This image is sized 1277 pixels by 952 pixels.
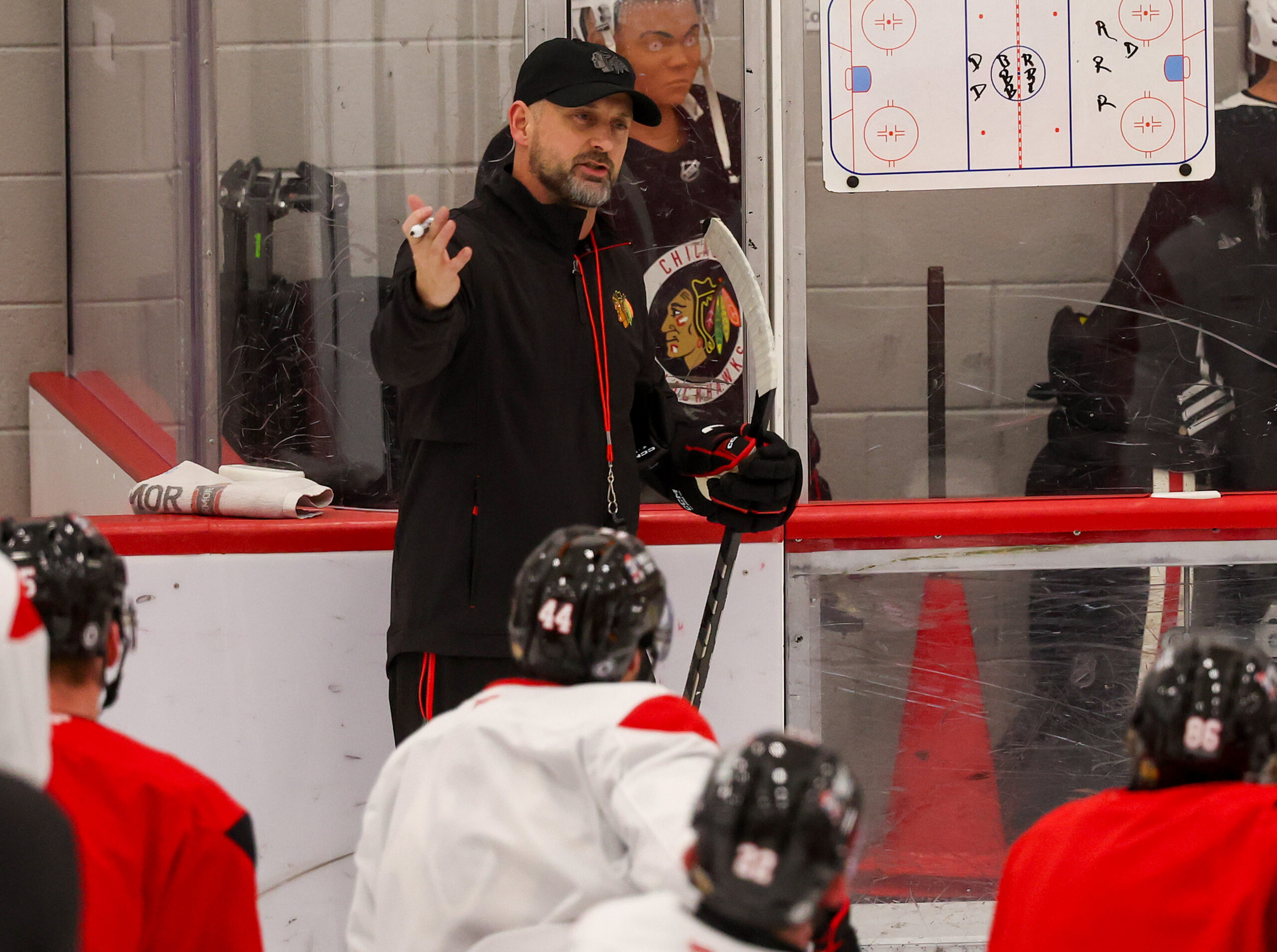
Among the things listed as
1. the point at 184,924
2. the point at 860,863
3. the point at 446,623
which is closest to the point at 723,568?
the point at 446,623

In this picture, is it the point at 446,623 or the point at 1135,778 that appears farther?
the point at 446,623

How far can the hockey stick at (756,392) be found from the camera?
8.48 feet

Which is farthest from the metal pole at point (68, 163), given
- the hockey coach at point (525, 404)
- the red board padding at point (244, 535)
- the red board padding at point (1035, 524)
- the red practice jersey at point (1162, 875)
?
the red practice jersey at point (1162, 875)

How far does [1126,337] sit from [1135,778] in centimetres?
168

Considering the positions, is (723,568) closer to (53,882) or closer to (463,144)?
(463,144)

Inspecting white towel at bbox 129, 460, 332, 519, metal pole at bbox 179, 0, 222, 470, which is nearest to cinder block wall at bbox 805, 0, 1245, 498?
white towel at bbox 129, 460, 332, 519

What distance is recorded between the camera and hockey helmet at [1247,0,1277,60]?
2.91 meters

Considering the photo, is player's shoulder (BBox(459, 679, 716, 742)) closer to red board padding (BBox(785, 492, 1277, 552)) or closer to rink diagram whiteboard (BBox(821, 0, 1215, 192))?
red board padding (BBox(785, 492, 1277, 552))

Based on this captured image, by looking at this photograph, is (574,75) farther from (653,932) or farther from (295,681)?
(653,932)

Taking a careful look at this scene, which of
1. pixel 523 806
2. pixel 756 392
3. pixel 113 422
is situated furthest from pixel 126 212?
pixel 523 806

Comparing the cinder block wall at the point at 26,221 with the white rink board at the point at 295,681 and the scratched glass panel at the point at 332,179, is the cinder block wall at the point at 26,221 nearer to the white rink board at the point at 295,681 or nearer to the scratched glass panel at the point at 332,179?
the scratched glass panel at the point at 332,179

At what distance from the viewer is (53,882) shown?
895 mm

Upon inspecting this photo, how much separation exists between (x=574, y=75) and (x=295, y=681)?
1208mm

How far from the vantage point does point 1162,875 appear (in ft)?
4.54
